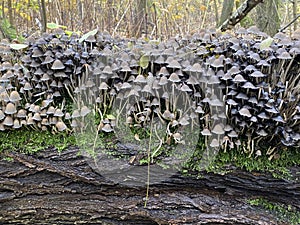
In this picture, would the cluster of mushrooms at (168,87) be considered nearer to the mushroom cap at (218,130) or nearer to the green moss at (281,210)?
the mushroom cap at (218,130)

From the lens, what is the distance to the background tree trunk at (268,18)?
3951 mm

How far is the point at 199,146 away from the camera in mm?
1900

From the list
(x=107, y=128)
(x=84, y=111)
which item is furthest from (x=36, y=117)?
(x=107, y=128)

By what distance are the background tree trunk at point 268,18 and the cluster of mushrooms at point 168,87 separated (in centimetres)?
226

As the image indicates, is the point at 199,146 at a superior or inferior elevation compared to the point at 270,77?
inferior

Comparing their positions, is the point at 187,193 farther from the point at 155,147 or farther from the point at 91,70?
the point at 91,70

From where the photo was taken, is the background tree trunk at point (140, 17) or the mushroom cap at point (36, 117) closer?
the mushroom cap at point (36, 117)

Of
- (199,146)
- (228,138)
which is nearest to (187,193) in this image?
(199,146)

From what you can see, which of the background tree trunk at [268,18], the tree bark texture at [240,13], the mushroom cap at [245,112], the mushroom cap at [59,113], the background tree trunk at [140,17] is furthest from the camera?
the background tree trunk at [140,17]

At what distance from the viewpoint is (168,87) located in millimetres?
1934

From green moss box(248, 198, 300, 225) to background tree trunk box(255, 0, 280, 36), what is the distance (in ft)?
9.31

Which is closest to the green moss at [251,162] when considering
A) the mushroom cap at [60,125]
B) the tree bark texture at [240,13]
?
the mushroom cap at [60,125]

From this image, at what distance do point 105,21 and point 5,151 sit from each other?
11.0 feet

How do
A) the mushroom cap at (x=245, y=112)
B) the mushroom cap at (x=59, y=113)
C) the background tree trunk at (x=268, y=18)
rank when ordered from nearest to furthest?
the mushroom cap at (x=245, y=112), the mushroom cap at (x=59, y=113), the background tree trunk at (x=268, y=18)
